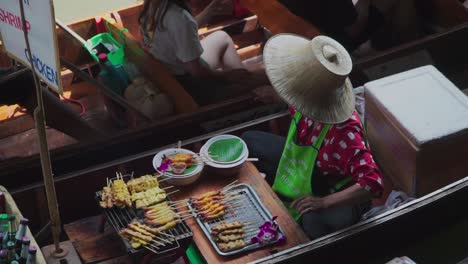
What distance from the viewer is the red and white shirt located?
13.6ft

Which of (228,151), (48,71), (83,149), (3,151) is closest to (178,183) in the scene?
(228,151)

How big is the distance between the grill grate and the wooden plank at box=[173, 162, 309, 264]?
0.28ft

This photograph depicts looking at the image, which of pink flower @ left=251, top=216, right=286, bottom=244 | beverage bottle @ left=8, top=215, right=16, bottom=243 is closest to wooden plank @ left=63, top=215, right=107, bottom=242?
beverage bottle @ left=8, top=215, right=16, bottom=243

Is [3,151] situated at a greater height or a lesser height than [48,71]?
lesser

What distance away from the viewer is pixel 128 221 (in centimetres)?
422

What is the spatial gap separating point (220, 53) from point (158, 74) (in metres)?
0.64

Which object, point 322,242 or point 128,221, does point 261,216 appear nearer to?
point 322,242

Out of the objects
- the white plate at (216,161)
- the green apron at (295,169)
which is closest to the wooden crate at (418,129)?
the green apron at (295,169)

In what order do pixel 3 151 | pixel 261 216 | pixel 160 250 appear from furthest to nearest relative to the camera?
pixel 3 151 → pixel 261 216 → pixel 160 250

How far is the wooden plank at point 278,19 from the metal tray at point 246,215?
6.78ft

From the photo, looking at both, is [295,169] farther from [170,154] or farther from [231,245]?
[170,154]

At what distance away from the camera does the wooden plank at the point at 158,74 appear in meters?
5.41

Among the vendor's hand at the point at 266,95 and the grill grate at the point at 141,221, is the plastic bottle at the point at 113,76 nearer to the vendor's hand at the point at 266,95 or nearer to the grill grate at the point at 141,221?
the vendor's hand at the point at 266,95

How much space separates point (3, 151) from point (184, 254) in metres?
2.08
